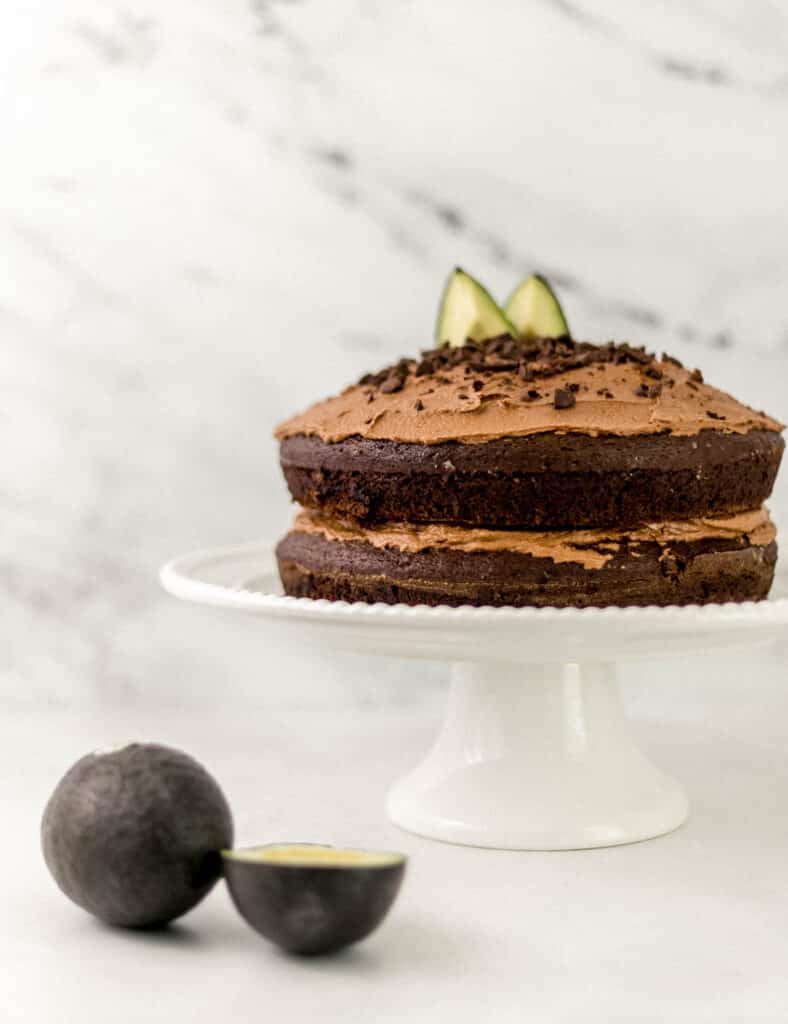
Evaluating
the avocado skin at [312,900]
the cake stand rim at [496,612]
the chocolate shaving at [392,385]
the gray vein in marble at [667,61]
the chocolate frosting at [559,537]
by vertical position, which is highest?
the gray vein in marble at [667,61]

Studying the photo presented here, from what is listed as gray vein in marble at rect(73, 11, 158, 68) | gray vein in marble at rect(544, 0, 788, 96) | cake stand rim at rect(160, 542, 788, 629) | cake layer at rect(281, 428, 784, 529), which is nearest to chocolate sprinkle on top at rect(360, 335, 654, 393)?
cake layer at rect(281, 428, 784, 529)

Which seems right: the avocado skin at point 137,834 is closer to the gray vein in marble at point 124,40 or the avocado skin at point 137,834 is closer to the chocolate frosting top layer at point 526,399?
the chocolate frosting top layer at point 526,399

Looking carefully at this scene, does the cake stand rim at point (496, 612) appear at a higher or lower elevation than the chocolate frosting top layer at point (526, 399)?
lower

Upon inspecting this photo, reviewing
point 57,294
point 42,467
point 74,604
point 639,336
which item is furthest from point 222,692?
point 639,336

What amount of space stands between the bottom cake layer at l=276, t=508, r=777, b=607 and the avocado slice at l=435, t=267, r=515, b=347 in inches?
19.6

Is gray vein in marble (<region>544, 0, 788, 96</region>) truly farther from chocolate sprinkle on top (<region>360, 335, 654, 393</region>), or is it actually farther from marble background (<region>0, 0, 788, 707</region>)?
chocolate sprinkle on top (<region>360, 335, 654, 393</region>)

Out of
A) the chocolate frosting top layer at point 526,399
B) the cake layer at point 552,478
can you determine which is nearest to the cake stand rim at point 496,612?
the cake layer at point 552,478

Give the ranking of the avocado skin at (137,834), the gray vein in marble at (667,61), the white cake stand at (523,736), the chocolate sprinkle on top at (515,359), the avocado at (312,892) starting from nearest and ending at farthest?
1. the avocado at (312,892)
2. the avocado skin at (137,834)
3. the white cake stand at (523,736)
4. the chocolate sprinkle on top at (515,359)
5. the gray vein in marble at (667,61)

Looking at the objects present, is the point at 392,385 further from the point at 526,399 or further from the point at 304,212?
the point at 304,212

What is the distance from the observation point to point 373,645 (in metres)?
2.04

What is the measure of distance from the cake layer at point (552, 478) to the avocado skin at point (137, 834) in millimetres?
509

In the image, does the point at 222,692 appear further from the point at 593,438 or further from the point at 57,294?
→ the point at 593,438

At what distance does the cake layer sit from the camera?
202 centimetres

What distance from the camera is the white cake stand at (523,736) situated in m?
1.97
